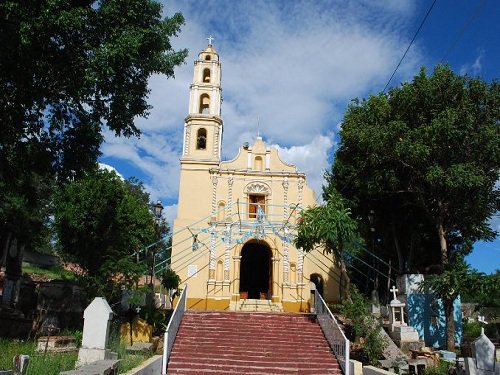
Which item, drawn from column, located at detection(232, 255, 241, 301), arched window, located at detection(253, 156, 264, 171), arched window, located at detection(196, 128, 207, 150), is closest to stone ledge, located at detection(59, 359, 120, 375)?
column, located at detection(232, 255, 241, 301)

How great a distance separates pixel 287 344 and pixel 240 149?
13198mm

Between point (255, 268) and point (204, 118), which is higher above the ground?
point (204, 118)

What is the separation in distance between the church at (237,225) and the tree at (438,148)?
634 cm

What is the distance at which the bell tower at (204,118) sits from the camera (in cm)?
2419

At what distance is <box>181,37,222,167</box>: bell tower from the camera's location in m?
24.2

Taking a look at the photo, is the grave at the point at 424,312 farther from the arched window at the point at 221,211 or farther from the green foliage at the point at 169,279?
the arched window at the point at 221,211

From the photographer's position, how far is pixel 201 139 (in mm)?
24875

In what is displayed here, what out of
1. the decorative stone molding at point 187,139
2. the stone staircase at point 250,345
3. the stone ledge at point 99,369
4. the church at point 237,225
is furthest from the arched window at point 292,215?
the stone ledge at point 99,369

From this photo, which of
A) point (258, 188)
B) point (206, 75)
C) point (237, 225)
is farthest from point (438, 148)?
point (206, 75)

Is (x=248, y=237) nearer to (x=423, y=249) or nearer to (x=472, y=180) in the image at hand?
(x=423, y=249)

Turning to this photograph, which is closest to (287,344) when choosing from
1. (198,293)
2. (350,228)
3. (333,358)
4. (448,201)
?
(333,358)

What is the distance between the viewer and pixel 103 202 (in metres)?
20.1

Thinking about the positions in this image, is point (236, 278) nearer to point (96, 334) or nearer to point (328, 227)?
point (328, 227)

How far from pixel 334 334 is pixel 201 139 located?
578 inches
